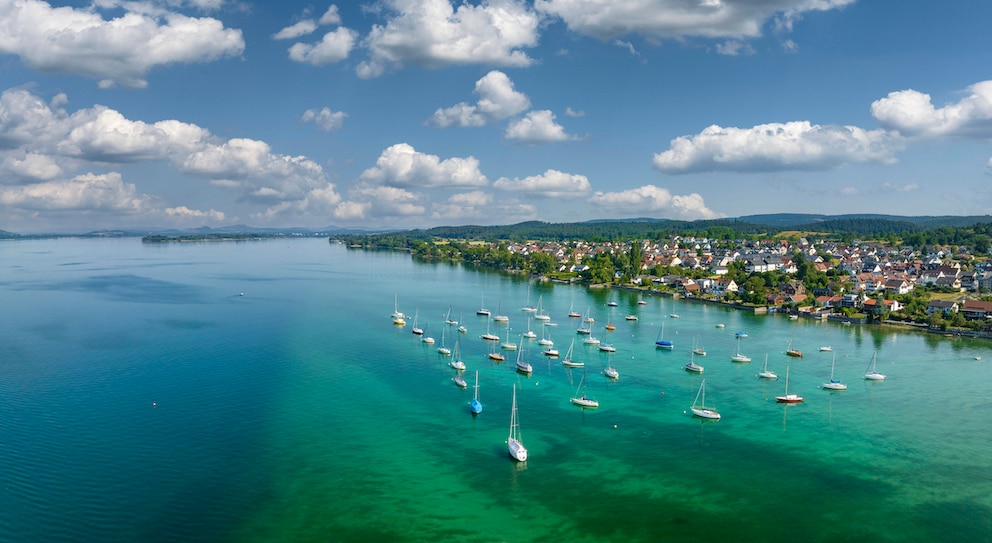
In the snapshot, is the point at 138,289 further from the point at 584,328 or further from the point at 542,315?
the point at 584,328

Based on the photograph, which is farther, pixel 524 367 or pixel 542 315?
pixel 542 315

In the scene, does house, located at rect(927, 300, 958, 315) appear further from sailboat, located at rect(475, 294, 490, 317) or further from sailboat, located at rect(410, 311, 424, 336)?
sailboat, located at rect(410, 311, 424, 336)

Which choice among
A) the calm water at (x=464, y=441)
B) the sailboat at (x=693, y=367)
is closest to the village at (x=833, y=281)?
the calm water at (x=464, y=441)

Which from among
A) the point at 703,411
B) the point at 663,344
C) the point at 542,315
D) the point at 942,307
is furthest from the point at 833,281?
the point at 703,411

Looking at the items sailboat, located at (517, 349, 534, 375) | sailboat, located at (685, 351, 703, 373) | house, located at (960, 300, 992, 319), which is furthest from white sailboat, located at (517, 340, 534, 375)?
house, located at (960, 300, 992, 319)

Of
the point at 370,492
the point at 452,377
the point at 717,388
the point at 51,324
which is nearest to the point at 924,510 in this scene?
the point at 717,388

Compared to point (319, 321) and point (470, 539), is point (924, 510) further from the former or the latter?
point (319, 321)

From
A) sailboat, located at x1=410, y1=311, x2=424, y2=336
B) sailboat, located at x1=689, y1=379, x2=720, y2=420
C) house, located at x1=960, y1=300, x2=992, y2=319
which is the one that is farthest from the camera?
house, located at x1=960, y1=300, x2=992, y2=319
